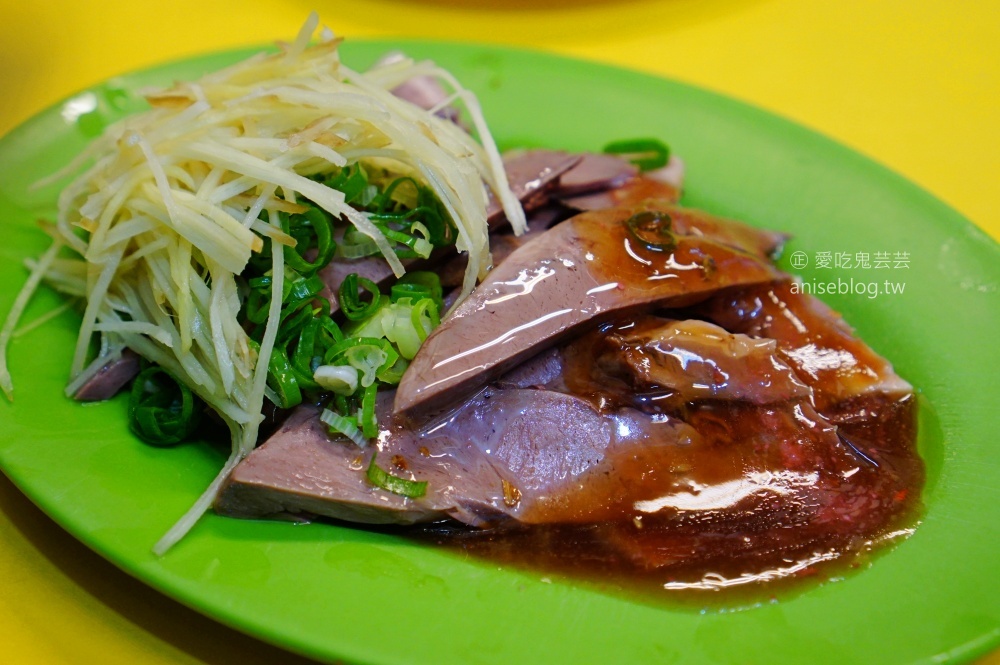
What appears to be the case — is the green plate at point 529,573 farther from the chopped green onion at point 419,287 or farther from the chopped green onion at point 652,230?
the chopped green onion at point 652,230

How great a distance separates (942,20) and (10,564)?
5134 millimetres

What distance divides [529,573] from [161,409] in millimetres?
1051

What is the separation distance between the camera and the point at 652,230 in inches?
83.7

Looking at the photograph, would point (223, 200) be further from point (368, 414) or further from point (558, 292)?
point (558, 292)

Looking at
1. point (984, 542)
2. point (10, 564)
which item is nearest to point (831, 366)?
point (984, 542)

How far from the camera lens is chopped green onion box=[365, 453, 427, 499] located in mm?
1729

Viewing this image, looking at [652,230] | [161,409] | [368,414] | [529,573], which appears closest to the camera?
[529,573]

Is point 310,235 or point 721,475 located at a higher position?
point 310,235

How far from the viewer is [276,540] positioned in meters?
1.64

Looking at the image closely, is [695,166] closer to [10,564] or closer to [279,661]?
[279,661]

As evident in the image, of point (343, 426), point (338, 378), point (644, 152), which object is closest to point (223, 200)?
point (338, 378)

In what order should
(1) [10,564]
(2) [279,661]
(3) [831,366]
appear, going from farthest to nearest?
(3) [831,366] < (1) [10,564] < (2) [279,661]

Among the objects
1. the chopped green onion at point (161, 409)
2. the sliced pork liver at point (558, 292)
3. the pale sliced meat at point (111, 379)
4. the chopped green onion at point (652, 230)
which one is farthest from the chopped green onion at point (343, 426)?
the chopped green onion at point (652, 230)

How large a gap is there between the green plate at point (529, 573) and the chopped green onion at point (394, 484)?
120 millimetres
